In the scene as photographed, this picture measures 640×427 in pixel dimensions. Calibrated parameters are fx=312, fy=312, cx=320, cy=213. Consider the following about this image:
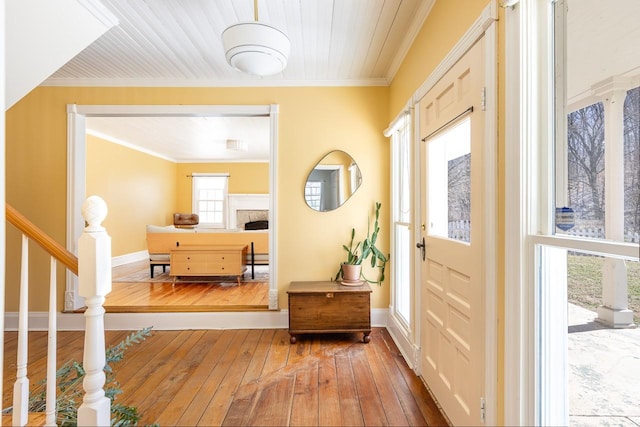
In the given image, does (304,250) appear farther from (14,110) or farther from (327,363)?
(14,110)

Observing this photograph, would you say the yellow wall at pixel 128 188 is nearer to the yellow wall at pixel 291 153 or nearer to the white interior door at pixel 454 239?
the yellow wall at pixel 291 153

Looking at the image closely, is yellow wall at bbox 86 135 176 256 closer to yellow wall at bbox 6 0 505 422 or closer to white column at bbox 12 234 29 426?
yellow wall at bbox 6 0 505 422

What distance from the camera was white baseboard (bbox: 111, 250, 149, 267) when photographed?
5820mm

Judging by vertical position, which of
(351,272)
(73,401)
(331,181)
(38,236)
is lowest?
(73,401)

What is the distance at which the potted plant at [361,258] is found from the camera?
296cm

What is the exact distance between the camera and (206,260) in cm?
454

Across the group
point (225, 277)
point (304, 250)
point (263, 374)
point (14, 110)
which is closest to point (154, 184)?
point (225, 277)

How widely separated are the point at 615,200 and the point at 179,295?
13.6ft

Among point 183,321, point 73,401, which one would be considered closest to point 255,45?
point 73,401

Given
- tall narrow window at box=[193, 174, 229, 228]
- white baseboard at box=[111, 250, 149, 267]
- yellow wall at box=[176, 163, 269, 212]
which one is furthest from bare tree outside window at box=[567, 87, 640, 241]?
tall narrow window at box=[193, 174, 229, 228]

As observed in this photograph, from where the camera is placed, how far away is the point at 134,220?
6.41 m

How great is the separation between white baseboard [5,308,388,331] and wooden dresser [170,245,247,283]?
138cm

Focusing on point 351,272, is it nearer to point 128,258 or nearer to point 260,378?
point 260,378

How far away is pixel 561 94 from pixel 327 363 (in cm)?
220
